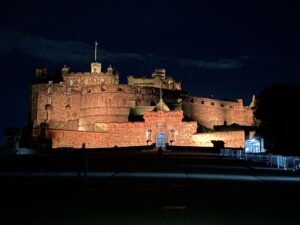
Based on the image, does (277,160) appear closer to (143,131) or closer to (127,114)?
(143,131)

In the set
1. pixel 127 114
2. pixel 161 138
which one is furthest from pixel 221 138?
pixel 127 114

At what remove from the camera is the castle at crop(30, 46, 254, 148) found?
46875mm

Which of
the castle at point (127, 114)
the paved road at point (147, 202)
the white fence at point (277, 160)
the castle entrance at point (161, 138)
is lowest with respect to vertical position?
the paved road at point (147, 202)

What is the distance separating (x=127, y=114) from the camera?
190 feet

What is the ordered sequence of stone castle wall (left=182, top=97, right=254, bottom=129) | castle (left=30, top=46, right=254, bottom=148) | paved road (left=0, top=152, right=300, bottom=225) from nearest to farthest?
paved road (left=0, top=152, right=300, bottom=225) → castle (left=30, top=46, right=254, bottom=148) → stone castle wall (left=182, top=97, right=254, bottom=129)

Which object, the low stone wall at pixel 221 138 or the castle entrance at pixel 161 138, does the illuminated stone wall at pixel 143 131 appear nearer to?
the castle entrance at pixel 161 138

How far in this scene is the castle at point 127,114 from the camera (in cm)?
4688

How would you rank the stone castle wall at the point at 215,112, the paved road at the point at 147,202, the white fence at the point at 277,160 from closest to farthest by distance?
1. the paved road at the point at 147,202
2. the white fence at the point at 277,160
3. the stone castle wall at the point at 215,112

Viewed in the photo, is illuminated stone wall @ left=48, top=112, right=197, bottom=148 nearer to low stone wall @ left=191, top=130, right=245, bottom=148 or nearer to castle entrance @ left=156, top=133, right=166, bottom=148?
castle entrance @ left=156, top=133, right=166, bottom=148

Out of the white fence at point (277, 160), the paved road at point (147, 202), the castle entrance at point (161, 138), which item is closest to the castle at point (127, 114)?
the castle entrance at point (161, 138)

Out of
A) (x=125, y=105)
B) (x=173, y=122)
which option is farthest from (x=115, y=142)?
(x=125, y=105)

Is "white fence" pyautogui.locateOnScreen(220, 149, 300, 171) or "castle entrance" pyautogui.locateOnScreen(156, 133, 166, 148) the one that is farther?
"castle entrance" pyautogui.locateOnScreen(156, 133, 166, 148)

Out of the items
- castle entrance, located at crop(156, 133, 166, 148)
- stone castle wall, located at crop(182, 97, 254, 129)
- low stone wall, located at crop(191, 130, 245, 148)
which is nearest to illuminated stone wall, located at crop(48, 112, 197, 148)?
castle entrance, located at crop(156, 133, 166, 148)

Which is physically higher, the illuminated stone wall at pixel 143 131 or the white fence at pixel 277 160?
the illuminated stone wall at pixel 143 131
